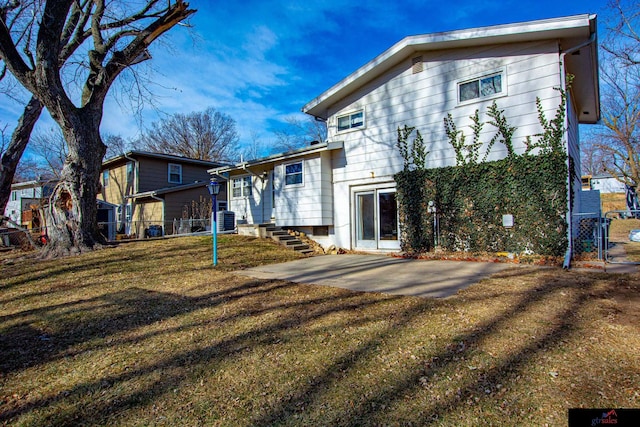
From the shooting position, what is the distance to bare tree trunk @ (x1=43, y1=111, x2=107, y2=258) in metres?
9.05

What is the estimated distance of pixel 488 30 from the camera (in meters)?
8.05

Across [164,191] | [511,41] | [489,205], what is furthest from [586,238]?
[164,191]

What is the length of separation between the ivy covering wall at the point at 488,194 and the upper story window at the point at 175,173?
14.8 meters

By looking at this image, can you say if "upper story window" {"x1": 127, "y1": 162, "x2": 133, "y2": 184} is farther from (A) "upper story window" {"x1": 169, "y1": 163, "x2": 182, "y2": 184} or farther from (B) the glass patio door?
(B) the glass patio door

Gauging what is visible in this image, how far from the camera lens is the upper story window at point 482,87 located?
8.38 meters

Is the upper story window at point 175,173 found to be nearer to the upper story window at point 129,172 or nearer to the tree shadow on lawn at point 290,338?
the upper story window at point 129,172

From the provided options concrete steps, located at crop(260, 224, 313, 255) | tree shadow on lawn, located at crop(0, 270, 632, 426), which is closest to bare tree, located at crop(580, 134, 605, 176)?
concrete steps, located at crop(260, 224, 313, 255)

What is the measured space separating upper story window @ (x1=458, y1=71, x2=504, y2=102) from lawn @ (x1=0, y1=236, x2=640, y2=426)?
198 inches

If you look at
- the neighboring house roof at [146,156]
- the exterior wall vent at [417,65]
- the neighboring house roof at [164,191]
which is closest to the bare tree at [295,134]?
the neighboring house roof at [146,156]

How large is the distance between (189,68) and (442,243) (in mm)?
10343

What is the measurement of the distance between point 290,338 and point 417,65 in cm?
877

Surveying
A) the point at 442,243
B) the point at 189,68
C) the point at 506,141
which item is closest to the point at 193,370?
the point at 442,243

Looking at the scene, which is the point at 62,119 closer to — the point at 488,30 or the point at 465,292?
the point at 465,292

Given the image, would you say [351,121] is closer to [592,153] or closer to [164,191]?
[164,191]
